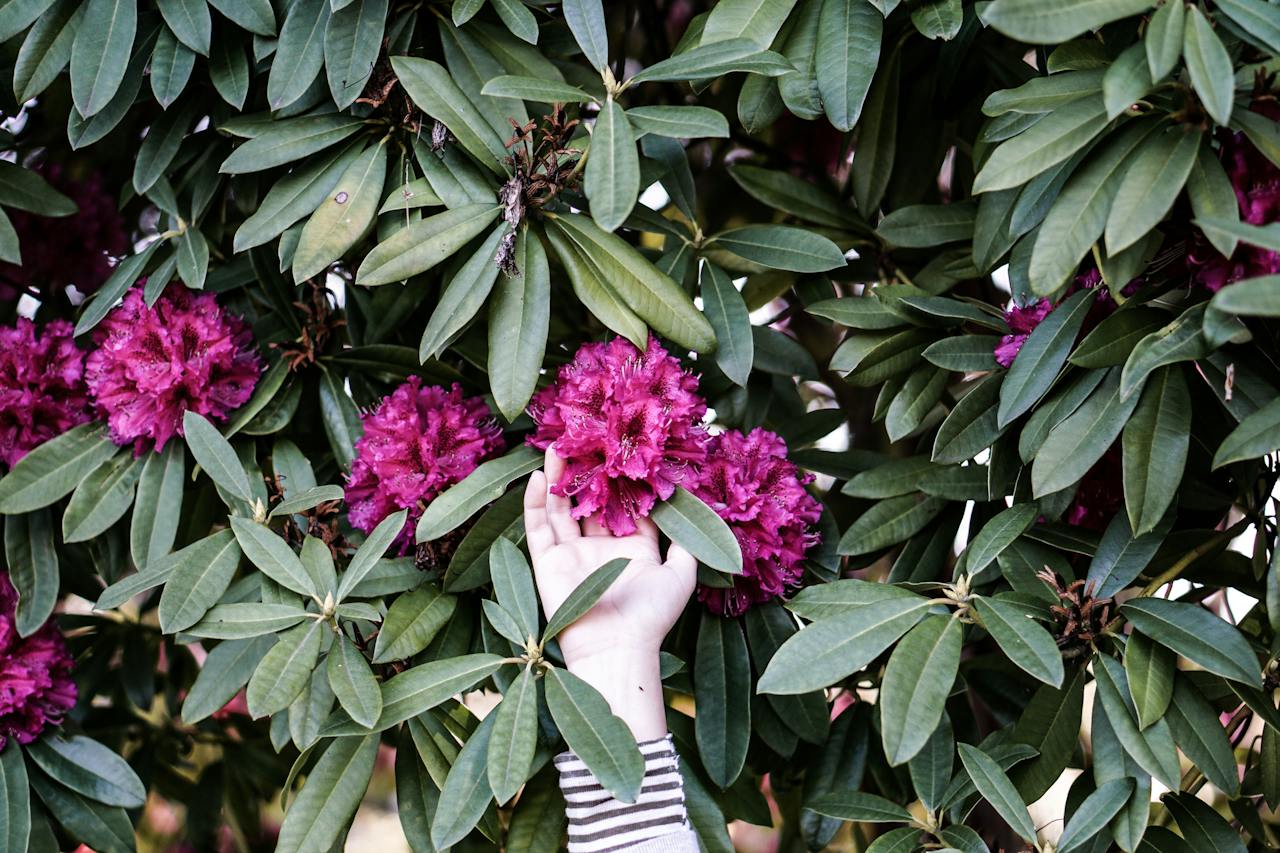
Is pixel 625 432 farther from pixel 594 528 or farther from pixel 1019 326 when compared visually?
pixel 1019 326

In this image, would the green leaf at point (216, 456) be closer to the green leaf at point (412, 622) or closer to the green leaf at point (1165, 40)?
the green leaf at point (412, 622)

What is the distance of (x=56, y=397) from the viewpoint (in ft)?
4.57

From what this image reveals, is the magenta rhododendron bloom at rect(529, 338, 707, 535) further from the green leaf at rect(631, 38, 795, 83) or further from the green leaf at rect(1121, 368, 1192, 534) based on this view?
the green leaf at rect(1121, 368, 1192, 534)

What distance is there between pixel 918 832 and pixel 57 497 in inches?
40.2

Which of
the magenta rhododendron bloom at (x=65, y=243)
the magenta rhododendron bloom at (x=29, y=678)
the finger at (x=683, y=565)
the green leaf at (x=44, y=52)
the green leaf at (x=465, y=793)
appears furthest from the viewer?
the magenta rhododendron bloom at (x=65, y=243)

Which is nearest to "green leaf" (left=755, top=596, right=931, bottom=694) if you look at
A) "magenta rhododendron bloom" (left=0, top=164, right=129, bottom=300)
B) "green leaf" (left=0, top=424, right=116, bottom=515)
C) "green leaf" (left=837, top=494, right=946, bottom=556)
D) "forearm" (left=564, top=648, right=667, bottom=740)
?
"forearm" (left=564, top=648, right=667, bottom=740)

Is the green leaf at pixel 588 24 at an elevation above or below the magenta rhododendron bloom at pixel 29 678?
above

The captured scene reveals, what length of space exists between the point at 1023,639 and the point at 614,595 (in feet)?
1.23

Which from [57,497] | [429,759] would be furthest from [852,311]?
[57,497]

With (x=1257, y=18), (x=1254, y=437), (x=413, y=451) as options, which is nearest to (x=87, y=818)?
(x=413, y=451)

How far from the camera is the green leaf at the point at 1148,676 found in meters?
1.02

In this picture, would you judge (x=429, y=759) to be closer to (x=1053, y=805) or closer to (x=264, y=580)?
(x=264, y=580)

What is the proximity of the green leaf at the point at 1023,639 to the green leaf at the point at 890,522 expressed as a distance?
0.23 meters

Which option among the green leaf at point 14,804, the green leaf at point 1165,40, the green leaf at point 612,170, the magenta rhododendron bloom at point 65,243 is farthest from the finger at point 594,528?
the magenta rhododendron bloom at point 65,243
